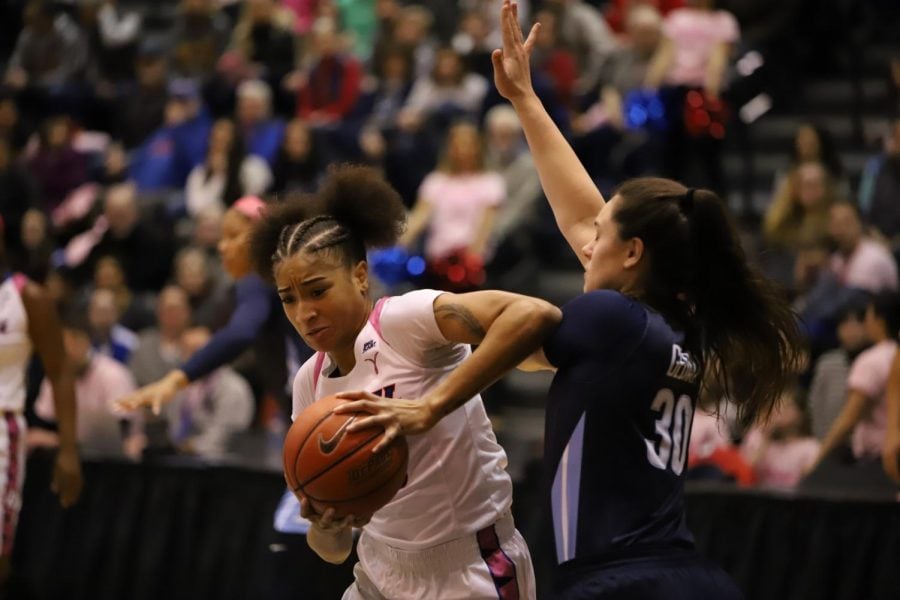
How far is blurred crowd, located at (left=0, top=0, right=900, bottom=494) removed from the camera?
8812 mm

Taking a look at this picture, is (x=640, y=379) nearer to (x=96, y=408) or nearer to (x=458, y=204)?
(x=96, y=408)

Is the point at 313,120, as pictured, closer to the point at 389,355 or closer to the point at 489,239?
the point at 489,239

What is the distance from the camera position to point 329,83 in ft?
40.0

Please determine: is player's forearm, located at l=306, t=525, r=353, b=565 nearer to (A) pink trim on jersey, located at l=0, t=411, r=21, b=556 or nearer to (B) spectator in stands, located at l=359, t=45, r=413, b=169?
(A) pink trim on jersey, located at l=0, t=411, r=21, b=556

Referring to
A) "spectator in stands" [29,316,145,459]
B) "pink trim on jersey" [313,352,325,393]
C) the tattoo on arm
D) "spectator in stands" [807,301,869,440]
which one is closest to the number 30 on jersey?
the tattoo on arm

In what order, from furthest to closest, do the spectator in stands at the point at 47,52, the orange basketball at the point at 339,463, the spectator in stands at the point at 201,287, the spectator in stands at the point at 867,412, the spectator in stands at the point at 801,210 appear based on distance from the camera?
the spectator in stands at the point at 47,52 < the spectator in stands at the point at 201,287 < the spectator in stands at the point at 801,210 < the spectator in stands at the point at 867,412 < the orange basketball at the point at 339,463

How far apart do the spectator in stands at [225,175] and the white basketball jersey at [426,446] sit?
7.53 meters

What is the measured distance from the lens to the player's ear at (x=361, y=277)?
3.99m

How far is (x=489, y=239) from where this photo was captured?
33.4ft

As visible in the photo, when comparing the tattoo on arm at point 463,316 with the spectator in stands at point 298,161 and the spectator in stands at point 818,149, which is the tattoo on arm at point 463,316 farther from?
the spectator in stands at point 298,161

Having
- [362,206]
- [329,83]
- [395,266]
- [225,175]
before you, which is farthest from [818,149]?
[362,206]

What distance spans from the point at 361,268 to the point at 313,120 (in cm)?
830

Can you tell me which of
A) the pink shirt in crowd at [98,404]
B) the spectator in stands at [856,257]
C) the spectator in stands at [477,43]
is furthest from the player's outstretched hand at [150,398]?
the spectator in stands at [477,43]

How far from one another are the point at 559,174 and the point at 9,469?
288 cm
